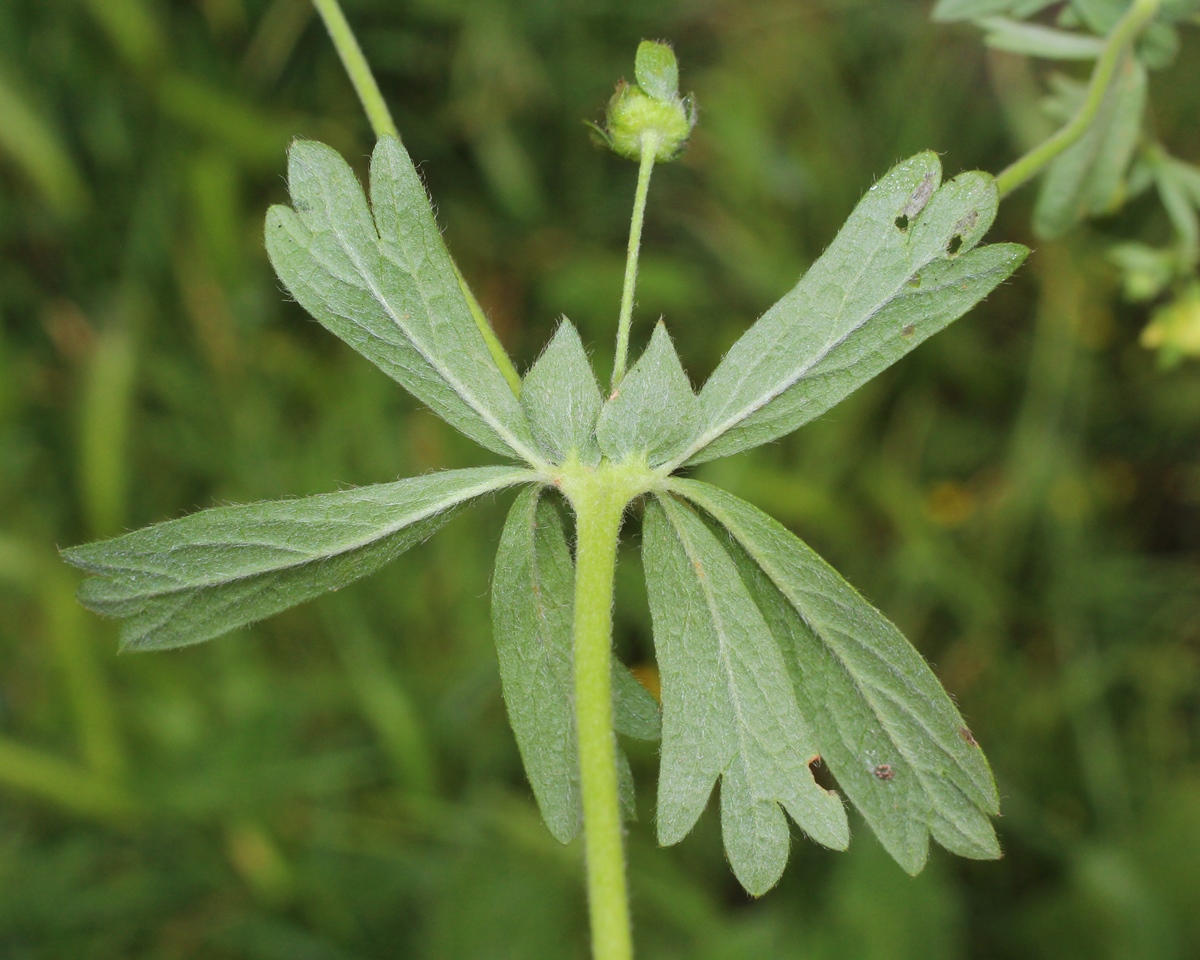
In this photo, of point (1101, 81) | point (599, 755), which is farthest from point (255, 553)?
point (1101, 81)

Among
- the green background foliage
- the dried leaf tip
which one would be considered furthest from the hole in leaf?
the green background foliage

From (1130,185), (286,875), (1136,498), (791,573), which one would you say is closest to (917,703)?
(791,573)

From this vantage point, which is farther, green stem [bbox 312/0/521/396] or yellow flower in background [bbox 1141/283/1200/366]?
yellow flower in background [bbox 1141/283/1200/366]

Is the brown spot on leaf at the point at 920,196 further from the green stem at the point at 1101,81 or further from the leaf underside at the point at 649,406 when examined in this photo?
the leaf underside at the point at 649,406

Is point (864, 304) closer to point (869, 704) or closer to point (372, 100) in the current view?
point (869, 704)

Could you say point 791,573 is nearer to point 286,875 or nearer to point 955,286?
point 955,286

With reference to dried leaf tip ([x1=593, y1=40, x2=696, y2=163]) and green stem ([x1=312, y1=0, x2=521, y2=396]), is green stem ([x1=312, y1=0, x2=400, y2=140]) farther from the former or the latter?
dried leaf tip ([x1=593, y1=40, x2=696, y2=163])
